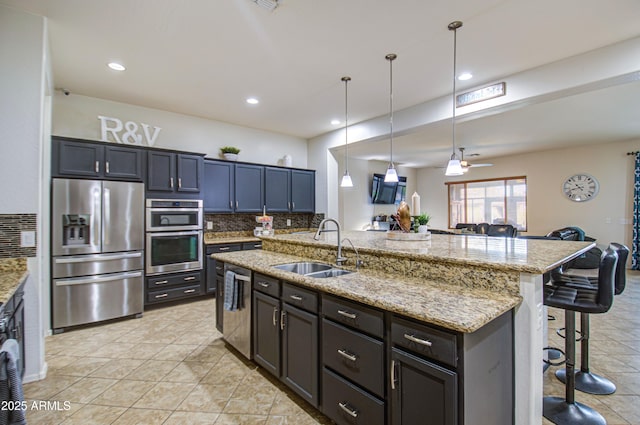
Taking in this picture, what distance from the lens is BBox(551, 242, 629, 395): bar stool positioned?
219cm

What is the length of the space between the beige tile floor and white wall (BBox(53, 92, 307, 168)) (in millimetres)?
2599

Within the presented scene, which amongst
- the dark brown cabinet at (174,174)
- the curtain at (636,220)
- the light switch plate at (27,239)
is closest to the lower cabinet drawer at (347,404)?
the light switch plate at (27,239)

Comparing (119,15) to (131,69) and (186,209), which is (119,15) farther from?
(186,209)

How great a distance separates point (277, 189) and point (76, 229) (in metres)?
2.95

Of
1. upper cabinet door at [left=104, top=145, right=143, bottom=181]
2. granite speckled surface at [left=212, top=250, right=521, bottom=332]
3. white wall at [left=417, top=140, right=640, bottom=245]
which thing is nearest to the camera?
granite speckled surface at [left=212, top=250, right=521, bottom=332]

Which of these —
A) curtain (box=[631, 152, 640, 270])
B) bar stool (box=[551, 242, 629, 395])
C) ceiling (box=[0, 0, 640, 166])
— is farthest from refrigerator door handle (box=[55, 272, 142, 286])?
curtain (box=[631, 152, 640, 270])

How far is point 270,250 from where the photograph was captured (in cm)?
360

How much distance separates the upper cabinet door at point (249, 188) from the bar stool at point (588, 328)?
4.15 metres

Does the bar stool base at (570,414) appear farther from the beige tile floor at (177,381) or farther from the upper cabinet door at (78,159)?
the upper cabinet door at (78,159)

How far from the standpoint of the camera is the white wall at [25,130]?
7.50ft

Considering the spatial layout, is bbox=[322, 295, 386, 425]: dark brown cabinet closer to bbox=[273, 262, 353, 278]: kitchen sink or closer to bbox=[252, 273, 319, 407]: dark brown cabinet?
bbox=[252, 273, 319, 407]: dark brown cabinet

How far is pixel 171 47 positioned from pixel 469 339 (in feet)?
10.8

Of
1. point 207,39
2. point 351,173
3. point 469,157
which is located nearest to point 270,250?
A: point 207,39

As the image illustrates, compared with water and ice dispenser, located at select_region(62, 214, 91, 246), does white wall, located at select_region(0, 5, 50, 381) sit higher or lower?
higher
